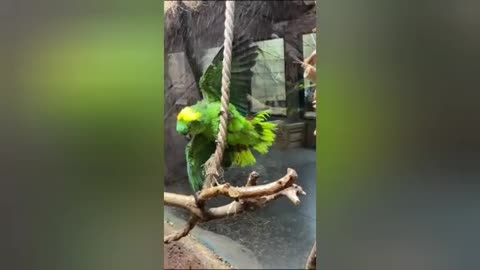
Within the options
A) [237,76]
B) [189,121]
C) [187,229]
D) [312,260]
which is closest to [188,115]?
[189,121]

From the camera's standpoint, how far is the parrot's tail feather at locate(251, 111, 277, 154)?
1.02m

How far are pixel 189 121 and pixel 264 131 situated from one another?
167mm

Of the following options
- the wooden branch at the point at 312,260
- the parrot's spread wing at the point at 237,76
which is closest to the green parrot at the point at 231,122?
the parrot's spread wing at the point at 237,76

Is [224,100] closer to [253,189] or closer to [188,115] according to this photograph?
[188,115]

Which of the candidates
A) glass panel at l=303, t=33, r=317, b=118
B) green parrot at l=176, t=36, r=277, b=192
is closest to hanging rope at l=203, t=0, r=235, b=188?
green parrot at l=176, t=36, r=277, b=192

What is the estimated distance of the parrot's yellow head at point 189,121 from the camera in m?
1.00

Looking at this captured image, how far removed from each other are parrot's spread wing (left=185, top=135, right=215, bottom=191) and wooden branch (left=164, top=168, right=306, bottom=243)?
3 cm

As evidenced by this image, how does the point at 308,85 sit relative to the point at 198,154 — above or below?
above

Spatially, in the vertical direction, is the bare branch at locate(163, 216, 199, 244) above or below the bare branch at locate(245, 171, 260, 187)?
below

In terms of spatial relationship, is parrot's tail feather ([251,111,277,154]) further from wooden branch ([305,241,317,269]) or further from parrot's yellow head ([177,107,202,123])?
wooden branch ([305,241,317,269])

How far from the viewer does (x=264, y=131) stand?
1.03 meters
